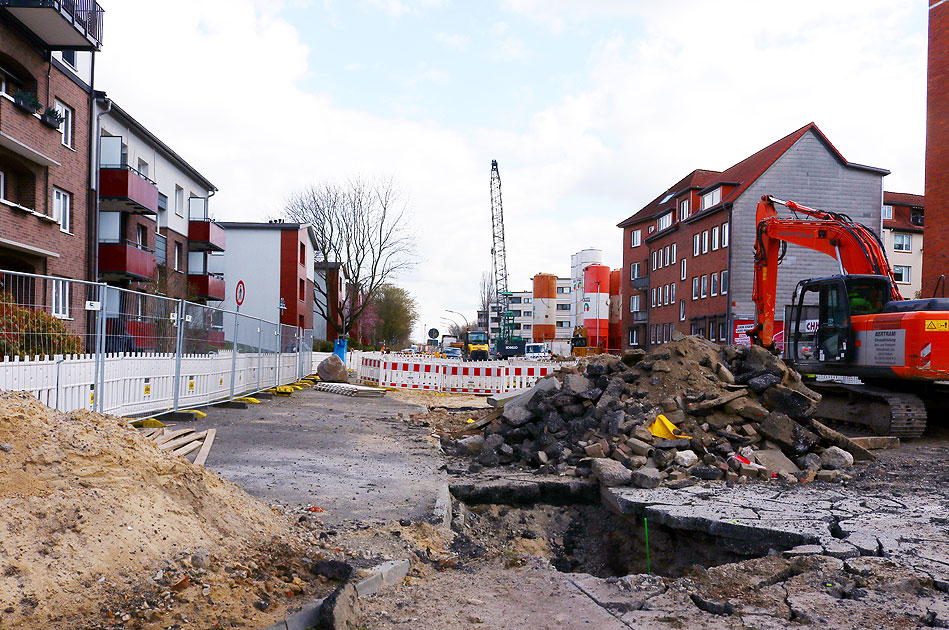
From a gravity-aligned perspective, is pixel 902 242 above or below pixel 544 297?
above

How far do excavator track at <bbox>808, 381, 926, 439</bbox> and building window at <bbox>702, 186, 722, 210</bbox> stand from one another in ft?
103

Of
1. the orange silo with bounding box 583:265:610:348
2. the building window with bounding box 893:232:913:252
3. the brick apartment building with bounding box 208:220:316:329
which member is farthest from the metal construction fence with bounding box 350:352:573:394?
the orange silo with bounding box 583:265:610:348

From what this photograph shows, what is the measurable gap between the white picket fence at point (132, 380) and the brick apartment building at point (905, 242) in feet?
164

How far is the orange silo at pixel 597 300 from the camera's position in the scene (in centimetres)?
6788

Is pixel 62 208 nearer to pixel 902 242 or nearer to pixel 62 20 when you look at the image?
pixel 62 20

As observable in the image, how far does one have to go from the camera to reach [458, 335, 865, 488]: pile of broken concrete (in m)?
8.64

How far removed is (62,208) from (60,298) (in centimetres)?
1613

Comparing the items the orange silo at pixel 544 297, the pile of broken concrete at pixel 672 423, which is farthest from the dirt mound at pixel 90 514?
the orange silo at pixel 544 297

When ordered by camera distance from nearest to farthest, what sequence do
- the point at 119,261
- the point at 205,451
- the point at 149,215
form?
the point at 205,451 < the point at 119,261 < the point at 149,215

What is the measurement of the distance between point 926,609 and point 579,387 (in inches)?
264

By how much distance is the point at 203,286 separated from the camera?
35.3 m

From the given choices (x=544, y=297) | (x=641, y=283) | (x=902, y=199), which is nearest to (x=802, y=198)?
(x=641, y=283)

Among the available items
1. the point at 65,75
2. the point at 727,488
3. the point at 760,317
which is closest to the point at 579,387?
the point at 727,488

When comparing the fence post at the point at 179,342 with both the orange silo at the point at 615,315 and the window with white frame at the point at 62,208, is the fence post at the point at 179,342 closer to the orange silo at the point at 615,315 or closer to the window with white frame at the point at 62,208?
the window with white frame at the point at 62,208
